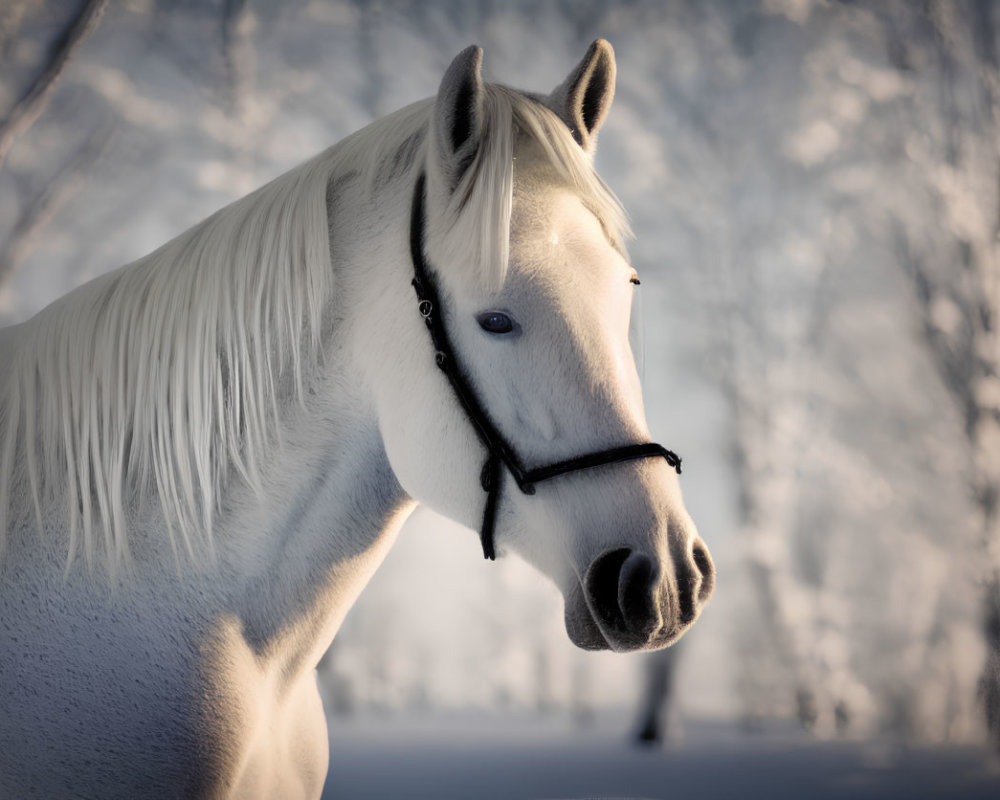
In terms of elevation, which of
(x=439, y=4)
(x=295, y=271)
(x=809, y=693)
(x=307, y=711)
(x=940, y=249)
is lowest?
(x=809, y=693)

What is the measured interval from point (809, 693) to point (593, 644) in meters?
1.49

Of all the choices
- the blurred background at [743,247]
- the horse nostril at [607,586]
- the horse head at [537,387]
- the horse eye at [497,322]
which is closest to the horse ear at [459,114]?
the horse head at [537,387]

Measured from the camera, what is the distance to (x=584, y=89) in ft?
2.07

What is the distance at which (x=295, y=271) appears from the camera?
0.56 meters

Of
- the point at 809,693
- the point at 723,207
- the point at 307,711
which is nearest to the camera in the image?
the point at 307,711

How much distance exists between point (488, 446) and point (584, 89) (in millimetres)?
356

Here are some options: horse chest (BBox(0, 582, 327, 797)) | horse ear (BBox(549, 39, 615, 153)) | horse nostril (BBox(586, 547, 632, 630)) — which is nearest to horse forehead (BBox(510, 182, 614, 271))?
horse ear (BBox(549, 39, 615, 153))

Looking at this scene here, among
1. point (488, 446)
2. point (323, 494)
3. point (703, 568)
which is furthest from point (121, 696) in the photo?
point (703, 568)

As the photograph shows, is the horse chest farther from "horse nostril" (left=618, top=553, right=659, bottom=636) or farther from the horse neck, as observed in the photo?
"horse nostril" (left=618, top=553, right=659, bottom=636)

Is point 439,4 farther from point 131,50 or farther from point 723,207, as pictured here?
point 723,207

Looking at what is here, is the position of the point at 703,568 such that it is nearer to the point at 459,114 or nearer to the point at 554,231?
the point at 554,231

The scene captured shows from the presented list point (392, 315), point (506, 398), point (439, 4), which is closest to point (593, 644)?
point (506, 398)

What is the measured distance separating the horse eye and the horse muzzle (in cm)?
18

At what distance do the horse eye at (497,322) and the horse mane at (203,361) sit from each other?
0.15 ft
